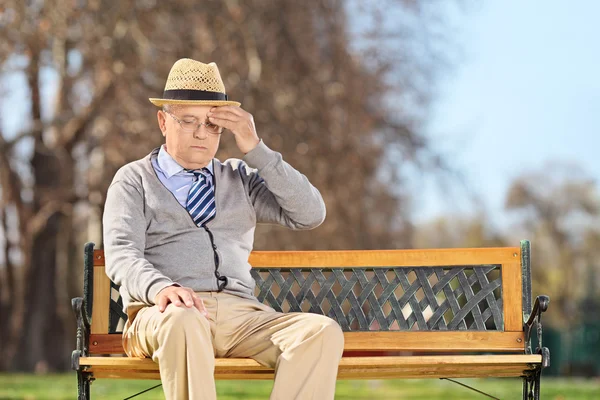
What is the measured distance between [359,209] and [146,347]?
9.85 metres

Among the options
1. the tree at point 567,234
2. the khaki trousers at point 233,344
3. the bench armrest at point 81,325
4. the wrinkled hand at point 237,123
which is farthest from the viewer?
the tree at point 567,234

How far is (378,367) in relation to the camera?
14.0 ft

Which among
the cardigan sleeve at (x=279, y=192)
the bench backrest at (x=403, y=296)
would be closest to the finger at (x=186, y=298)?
the cardigan sleeve at (x=279, y=192)

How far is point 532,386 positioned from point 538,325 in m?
0.31

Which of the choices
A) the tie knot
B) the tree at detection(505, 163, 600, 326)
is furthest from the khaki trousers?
the tree at detection(505, 163, 600, 326)

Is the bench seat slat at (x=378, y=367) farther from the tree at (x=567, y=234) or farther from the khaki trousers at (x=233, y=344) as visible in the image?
the tree at (x=567, y=234)

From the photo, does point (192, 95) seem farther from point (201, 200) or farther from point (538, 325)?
point (538, 325)

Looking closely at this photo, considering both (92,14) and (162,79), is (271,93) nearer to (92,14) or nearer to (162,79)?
(162,79)

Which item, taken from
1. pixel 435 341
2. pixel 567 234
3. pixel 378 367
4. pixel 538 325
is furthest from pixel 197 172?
pixel 567 234

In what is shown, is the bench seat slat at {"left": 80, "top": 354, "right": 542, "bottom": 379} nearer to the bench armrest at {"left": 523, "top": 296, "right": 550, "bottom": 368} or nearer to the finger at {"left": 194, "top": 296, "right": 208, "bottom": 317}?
the bench armrest at {"left": 523, "top": 296, "right": 550, "bottom": 368}

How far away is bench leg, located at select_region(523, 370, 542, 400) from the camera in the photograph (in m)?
4.49

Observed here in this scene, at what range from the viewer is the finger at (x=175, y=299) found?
3.73 meters

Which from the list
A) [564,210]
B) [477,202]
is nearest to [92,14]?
[477,202]

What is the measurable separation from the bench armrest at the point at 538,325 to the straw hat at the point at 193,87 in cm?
157
